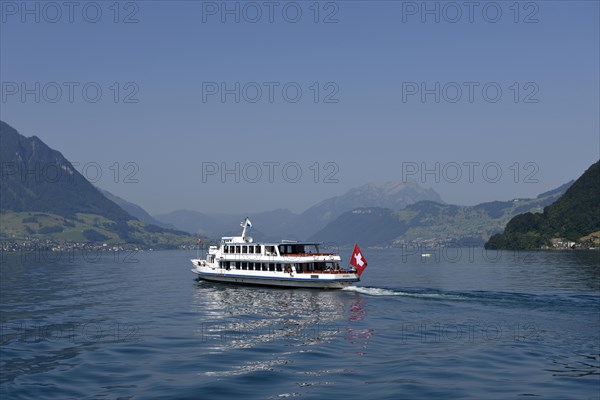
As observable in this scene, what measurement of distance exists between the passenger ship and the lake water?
396 cm

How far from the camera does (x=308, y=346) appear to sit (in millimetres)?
42250

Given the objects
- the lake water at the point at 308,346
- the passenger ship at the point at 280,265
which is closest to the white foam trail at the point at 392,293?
the lake water at the point at 308,346

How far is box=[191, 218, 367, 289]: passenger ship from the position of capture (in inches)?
3076

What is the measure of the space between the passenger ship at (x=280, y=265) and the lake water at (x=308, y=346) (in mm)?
3961

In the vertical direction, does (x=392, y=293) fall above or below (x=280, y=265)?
below

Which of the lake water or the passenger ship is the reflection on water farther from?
the passenger ship

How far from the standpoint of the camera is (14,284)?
10038 centimetres

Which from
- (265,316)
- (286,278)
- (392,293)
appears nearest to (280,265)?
(286,278)

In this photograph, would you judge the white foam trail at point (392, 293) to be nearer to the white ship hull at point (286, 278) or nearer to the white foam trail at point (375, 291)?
the white foam trail at point (375, 291)

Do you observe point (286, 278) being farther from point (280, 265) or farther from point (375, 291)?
point (375, 291)

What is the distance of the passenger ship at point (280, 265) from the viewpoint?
3076 inches

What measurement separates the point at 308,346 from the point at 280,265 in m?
42.8

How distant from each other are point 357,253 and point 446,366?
43.3 metres

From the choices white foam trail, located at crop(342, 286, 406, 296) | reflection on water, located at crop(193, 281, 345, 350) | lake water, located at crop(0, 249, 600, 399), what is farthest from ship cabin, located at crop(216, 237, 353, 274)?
lake water, located at crop(0, 249, 600, 399)
